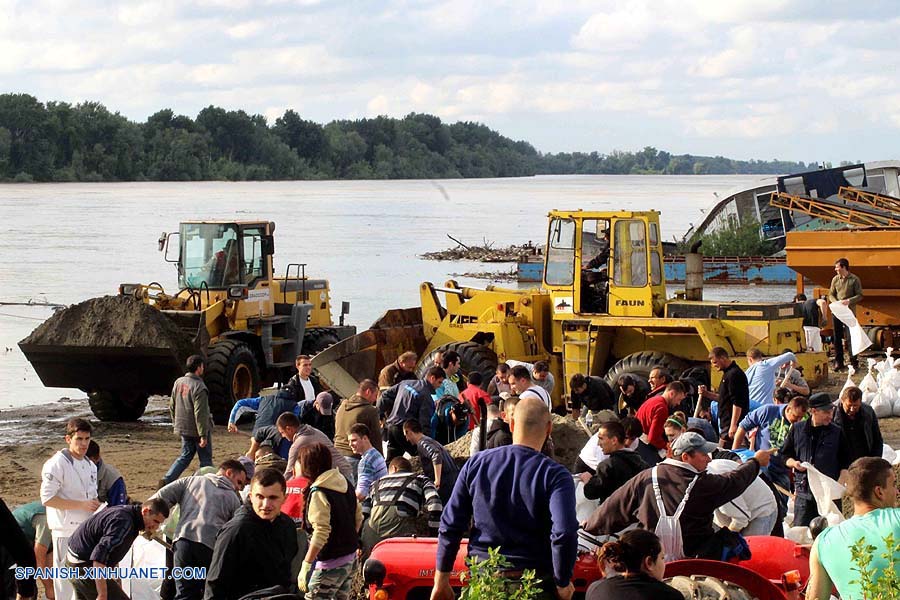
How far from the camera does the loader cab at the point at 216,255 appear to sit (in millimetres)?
18359

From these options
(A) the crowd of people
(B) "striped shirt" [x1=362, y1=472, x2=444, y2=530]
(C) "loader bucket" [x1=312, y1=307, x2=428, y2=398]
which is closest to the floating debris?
(C) "loader bucket" [x1=312, y1=307, x2=428, y2=398]

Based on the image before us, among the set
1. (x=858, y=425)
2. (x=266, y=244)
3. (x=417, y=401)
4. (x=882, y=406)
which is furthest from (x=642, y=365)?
(x=858, y=425)

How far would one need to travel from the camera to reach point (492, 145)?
169750 mm

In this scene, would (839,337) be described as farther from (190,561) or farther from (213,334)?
(190,561)

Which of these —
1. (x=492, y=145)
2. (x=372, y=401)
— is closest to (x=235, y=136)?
(x=492, y=145)

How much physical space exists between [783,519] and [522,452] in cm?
399

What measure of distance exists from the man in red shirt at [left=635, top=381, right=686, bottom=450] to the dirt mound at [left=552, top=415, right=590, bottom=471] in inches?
34.3

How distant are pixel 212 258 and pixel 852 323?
8.57m

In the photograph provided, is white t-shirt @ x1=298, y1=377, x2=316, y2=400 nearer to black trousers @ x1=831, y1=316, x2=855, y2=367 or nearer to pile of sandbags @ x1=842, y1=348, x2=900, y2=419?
pile of sandbags @ x1=842, y1=348, x2=900, y2=419

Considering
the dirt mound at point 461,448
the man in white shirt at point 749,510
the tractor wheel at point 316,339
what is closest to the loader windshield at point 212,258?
the tractor wheel at point 316,339

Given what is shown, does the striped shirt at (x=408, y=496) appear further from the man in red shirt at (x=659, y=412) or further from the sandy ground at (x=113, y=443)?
the sandy ground at (x=113, y=443)

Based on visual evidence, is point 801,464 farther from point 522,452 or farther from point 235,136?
point 235,136

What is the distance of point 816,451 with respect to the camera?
9172 mm

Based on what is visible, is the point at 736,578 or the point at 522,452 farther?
the point at 736,578
